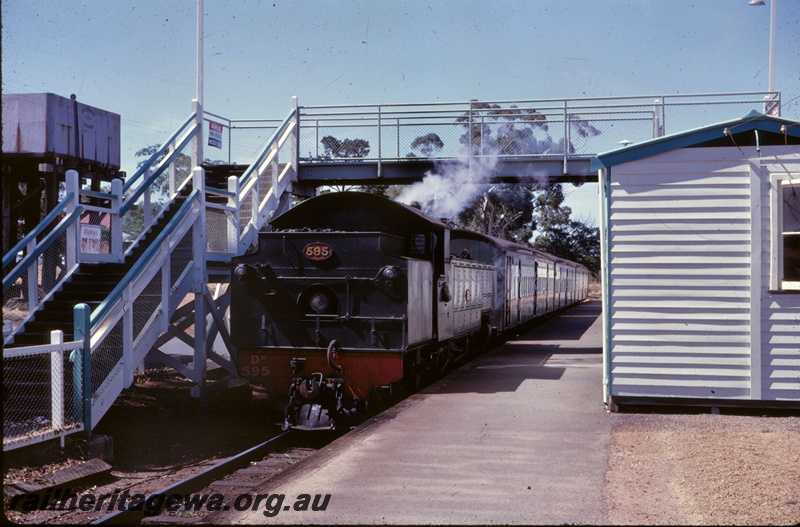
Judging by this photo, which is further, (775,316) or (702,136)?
(702,136)

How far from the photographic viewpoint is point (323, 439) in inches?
436

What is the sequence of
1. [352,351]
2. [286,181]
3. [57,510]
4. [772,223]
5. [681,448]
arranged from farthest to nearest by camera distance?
1. [286,181]
2. [352,351]
3. [772,223]
4. [681,448]
5. [57,510]

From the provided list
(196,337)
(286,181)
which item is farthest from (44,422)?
(286,181)

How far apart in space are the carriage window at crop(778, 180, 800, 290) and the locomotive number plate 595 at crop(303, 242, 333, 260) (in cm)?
555

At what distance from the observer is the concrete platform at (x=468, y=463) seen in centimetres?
584

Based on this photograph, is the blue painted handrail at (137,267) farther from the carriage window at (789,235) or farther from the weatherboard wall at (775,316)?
the carriage window at (789,235)

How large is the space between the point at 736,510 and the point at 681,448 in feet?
6.53

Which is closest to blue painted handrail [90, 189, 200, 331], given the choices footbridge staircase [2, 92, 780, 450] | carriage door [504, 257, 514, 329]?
footbridge staircase [2, 92, 780, 450]

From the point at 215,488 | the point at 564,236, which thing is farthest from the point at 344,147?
the point at 564,236

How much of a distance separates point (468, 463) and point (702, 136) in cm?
497

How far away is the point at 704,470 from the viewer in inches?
272

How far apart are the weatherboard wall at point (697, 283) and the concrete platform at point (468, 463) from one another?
1081 mm

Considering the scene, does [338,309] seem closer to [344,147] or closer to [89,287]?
[89,287]

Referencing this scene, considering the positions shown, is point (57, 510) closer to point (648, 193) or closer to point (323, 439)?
point (323, 439)
